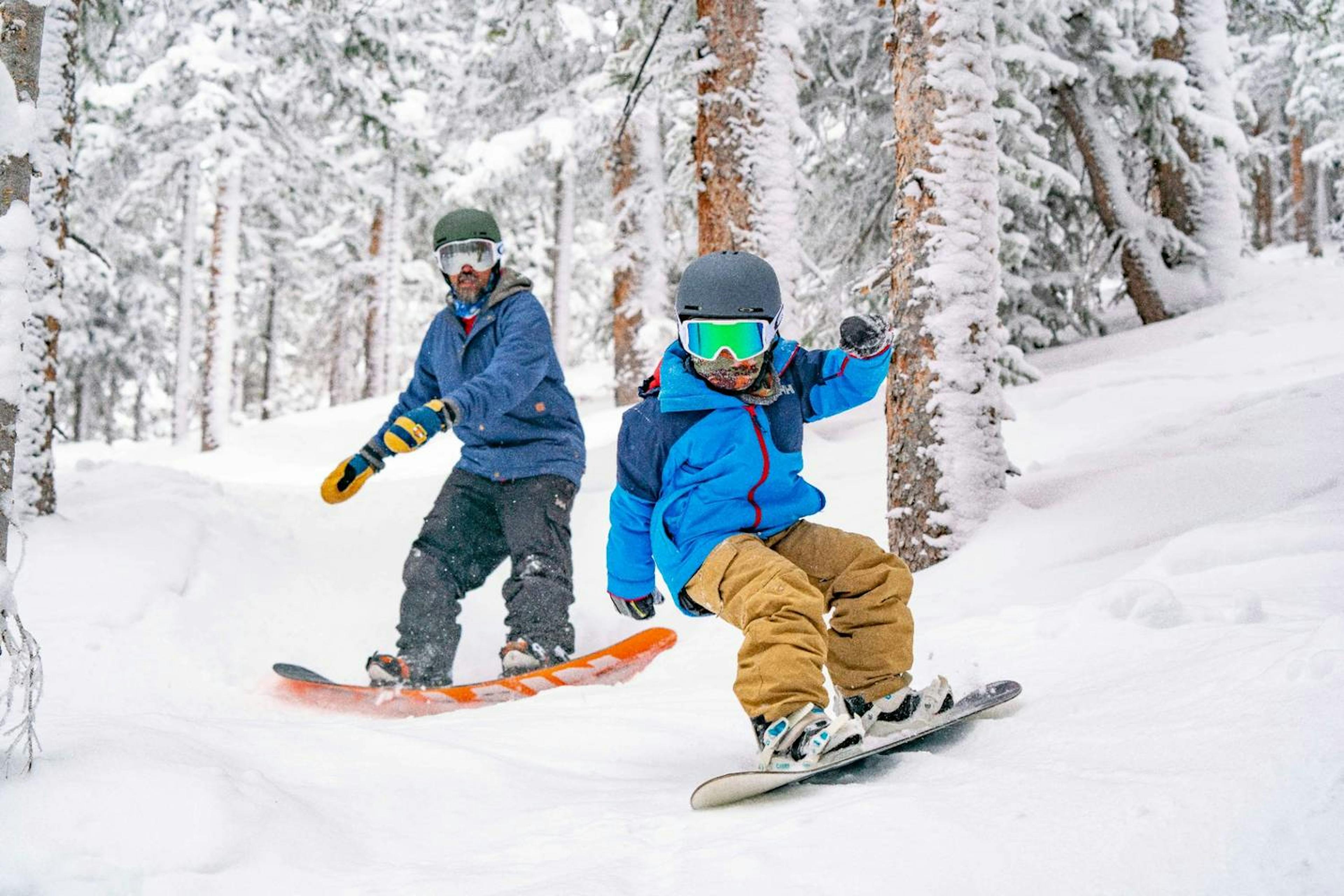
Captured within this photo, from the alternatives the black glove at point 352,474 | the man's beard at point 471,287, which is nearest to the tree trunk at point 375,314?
the man's beard at point 471,287

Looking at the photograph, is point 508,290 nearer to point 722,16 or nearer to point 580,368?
point 722,16

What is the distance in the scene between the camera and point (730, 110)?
26.0 ft

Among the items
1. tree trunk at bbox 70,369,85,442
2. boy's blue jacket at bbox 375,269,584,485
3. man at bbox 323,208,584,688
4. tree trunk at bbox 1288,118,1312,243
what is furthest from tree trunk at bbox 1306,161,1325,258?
tree trunk at bbox 70,369,85,442

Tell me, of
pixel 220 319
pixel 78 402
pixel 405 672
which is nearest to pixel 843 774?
pixel 405 672

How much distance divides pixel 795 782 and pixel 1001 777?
56cm

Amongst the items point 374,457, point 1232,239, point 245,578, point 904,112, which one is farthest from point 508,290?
point 1232,239

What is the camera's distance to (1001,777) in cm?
232

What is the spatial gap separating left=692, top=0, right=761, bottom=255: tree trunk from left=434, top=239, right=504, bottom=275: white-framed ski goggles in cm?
286

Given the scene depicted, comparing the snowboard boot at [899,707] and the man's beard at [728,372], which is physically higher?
the man's beard at [728,372]

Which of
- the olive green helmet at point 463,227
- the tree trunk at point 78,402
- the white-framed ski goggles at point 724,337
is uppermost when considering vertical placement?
the olive green helmet at point 463,227

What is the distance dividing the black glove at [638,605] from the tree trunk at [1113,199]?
857 centimetres

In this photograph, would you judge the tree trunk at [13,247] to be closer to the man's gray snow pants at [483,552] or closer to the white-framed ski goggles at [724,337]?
the white-framed ski goggles at [724,337]

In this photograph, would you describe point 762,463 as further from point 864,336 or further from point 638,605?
point 638,605

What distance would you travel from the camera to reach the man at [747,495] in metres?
3.17
